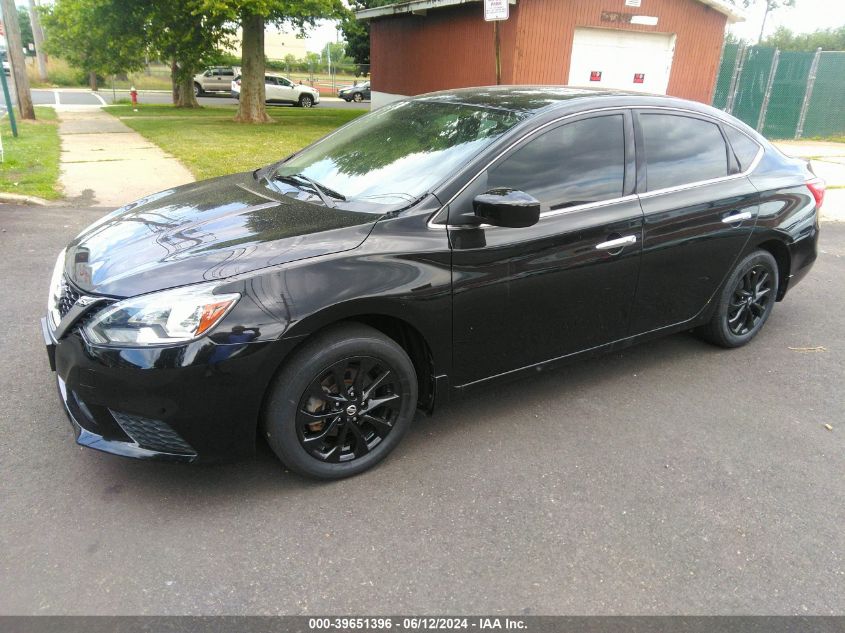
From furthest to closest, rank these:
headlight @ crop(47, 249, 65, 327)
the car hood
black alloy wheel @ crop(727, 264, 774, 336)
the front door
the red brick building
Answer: the red brick building
black alloy wheel @ crop(727, 264, 774, 336)
the front door
headlight @ crop(47, 249, 65, 327)
the car hood

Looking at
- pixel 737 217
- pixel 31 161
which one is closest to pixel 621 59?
pixel 31 161

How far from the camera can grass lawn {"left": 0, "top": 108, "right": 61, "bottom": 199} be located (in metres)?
8.47

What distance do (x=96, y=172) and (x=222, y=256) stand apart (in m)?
9.08

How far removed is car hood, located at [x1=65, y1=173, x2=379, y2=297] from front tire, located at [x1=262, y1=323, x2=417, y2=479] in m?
0.41

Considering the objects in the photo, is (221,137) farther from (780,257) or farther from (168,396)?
(168,396)

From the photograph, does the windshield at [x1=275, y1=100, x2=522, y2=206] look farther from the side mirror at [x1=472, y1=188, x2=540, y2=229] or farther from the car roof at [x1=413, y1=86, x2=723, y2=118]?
the side mirror at [x1=472, y1=188, x2=540, y2=229]

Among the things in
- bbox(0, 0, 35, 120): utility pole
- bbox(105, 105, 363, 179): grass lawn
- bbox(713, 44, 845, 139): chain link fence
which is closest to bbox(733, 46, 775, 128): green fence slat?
bbox(713, 44, 845, 139): chain link fence

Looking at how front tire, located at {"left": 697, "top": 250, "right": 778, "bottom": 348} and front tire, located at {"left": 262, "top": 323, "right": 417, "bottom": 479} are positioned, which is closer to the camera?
front tire, located at {"left": 262, "top": 323, "right": 417, "bottom": 479}

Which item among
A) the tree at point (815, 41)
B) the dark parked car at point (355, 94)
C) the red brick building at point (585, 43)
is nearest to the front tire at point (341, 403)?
the red brick building at point (585, 43)

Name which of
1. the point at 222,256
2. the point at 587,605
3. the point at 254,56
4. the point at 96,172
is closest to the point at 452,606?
the point at 587,605

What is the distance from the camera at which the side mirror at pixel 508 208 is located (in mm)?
2730

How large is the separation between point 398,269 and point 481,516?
3.68 feet

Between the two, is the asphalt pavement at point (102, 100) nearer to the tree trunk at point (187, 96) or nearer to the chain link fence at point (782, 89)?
the tree trunk at point (187, 96)

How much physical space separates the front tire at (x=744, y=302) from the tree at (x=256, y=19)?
13.9 meters
